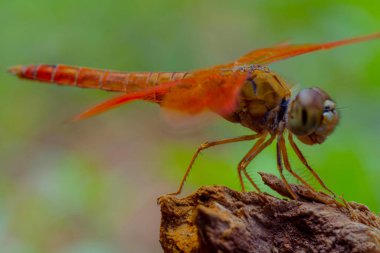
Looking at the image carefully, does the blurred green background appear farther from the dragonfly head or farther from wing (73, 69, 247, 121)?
wing (73, 69, 247, 121)

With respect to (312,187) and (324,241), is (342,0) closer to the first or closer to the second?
(312,187)

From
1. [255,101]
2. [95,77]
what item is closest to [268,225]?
[255,101]

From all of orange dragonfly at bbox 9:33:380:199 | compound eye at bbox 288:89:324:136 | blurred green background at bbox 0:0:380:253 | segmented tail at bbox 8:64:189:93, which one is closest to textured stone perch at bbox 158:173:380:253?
orange dragonfly at bbox 9:33:380:199

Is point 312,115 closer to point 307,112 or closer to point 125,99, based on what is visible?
point 307,112

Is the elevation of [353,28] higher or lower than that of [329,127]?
higher

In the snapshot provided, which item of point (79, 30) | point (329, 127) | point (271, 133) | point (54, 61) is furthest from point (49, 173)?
point (329, 127)

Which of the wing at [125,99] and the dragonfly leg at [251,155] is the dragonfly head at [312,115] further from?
the wing at [125,99]

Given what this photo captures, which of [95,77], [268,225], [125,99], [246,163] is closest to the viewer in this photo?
[268,225]
